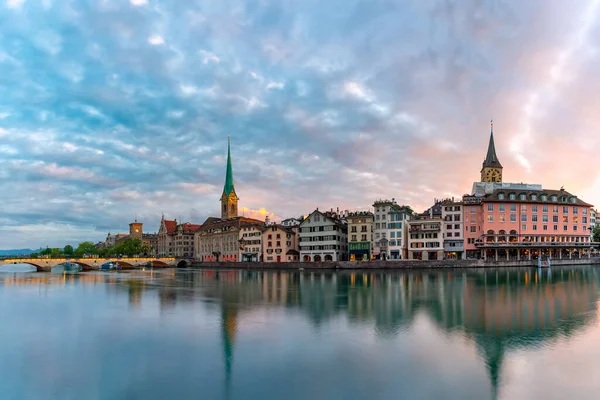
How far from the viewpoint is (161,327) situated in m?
26.3

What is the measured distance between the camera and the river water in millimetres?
14945

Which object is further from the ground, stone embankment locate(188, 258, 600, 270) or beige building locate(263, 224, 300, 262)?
beige building locate(263, 224, 300, 262)

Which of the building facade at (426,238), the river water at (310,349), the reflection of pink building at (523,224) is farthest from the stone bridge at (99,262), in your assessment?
the reflection of pink building at (523,224)

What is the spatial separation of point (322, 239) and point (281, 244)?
1242 cm

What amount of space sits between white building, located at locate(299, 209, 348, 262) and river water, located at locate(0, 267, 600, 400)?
188 ft

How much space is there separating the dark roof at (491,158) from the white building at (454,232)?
3841 centimetres

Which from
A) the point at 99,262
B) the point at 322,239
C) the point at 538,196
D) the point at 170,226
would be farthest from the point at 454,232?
the point at 170,226

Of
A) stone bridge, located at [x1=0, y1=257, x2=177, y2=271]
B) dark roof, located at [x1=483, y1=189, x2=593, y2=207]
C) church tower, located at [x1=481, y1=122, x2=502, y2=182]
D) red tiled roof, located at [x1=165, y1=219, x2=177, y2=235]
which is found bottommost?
stone bridge, located at [x1=0, y1=257, x2=177, y2=271]

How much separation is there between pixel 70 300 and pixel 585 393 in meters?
41.4

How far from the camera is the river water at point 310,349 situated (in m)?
14.9

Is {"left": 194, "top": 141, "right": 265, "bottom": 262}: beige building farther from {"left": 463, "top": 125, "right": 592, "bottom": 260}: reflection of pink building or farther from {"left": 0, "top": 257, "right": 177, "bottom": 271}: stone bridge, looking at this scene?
{"left": 463, "top": 125, "right": 592, "bottom": 260}: reflection of pink building

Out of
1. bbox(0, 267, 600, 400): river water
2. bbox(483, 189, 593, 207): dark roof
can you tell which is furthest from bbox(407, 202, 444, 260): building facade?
bbox(0, 267, 600, 400): river water

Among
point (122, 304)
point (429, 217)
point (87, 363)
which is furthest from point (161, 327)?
→ point (429, 217)

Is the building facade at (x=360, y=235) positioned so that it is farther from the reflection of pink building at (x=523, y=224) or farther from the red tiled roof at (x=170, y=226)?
the red tiled roof at (x=170, y=226)
